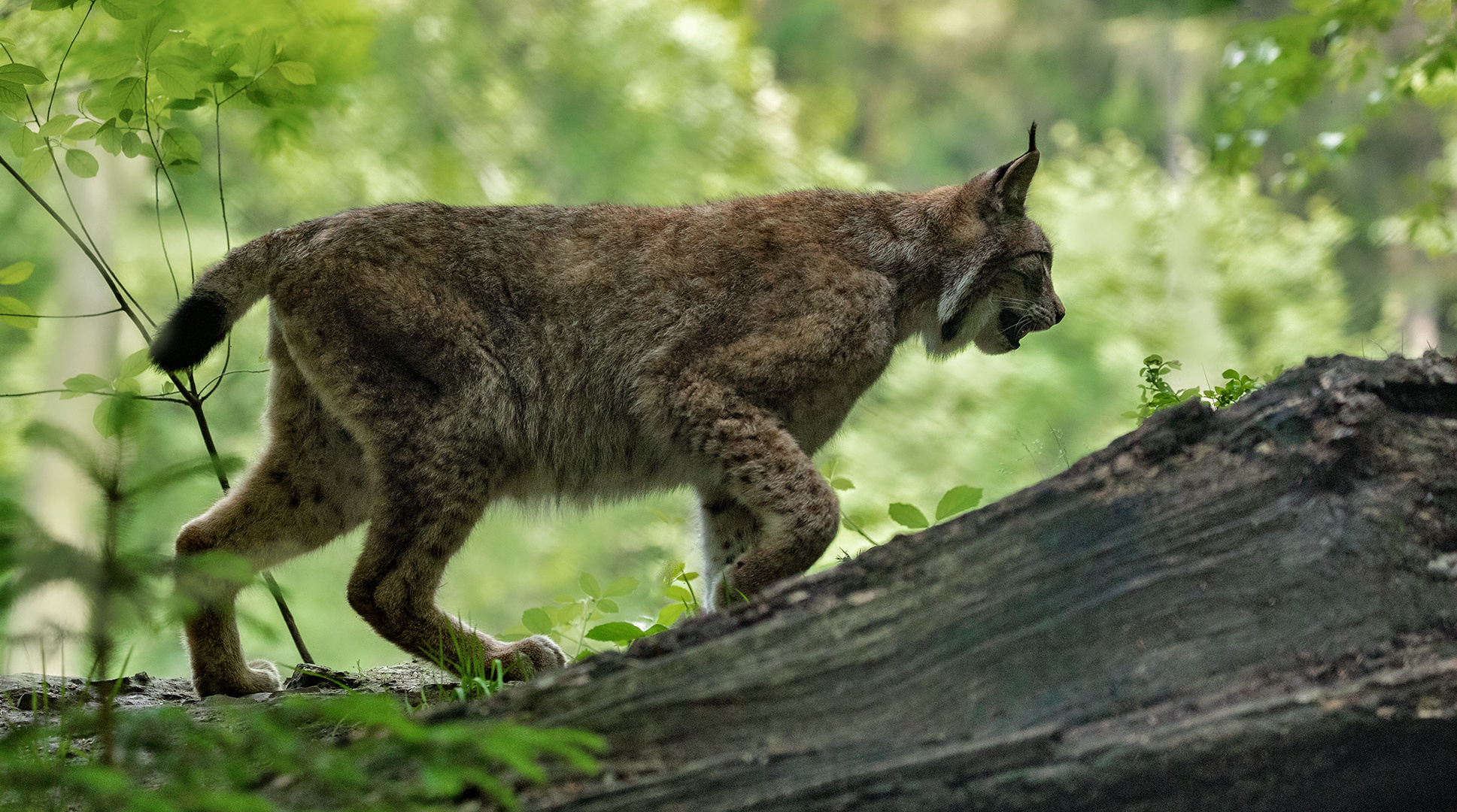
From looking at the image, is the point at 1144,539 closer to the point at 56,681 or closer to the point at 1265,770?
the point at 1265,770

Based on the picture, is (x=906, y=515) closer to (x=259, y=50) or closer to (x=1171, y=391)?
(x=1171, y=391)

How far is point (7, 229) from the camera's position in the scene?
1039 centimetres

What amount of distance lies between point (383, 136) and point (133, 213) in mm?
2447

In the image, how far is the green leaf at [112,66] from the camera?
10.8 feet

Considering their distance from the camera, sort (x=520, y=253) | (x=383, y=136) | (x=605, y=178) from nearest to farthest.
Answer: (x=520, y=253), (x=383, y=136), (x=605, y=178)

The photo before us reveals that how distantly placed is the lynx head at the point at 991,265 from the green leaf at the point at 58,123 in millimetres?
2709

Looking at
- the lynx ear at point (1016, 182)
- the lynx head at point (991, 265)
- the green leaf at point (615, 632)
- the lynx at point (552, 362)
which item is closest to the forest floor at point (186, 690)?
the lynx at point (552, 362)

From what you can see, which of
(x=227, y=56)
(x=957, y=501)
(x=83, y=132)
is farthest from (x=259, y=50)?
(x=957, y=501)

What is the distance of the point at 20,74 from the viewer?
9.71 ft

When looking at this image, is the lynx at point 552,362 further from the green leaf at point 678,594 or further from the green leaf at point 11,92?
the green leaf at point 11,92

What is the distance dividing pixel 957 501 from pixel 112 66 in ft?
9.12

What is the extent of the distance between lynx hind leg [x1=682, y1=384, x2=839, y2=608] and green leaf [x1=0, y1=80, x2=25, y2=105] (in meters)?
1.99

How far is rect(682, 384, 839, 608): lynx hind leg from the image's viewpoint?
10.2 feet

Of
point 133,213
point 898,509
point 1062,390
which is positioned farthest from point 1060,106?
point 898,509
